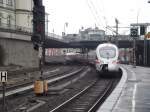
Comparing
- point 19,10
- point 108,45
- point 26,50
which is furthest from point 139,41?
point 108,45

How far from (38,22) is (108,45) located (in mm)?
20524

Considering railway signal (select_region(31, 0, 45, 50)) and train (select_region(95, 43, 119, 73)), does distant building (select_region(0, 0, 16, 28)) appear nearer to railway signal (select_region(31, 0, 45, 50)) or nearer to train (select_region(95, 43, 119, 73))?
train (select_region(95, 43, 119, 73))

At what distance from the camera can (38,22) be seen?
941 inches

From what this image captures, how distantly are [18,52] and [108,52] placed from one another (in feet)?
101

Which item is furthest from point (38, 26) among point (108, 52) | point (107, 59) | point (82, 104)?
point (108, 52)

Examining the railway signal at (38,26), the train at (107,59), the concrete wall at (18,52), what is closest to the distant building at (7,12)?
the concrete wall at (18,52)

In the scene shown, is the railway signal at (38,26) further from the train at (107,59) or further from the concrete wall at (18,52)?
the concrete wall at (18,52)

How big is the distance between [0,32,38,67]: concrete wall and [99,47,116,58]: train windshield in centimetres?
2600

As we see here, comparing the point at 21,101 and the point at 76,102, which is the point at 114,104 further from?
the point at 21,101

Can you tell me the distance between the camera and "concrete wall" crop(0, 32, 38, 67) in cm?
6806

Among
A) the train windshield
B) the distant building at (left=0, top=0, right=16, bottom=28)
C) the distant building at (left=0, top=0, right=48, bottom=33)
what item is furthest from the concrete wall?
the train windshield

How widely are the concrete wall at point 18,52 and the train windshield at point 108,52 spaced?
26.0 meters

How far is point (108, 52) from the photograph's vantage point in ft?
142

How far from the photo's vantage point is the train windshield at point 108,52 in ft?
142
